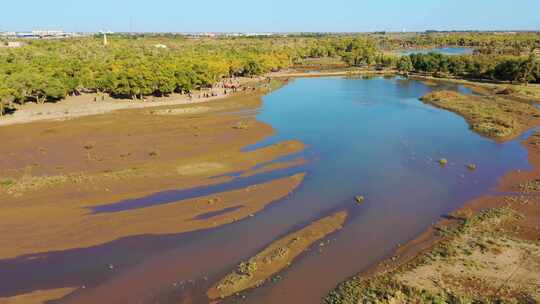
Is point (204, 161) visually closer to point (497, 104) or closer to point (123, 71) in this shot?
point (123, 71)

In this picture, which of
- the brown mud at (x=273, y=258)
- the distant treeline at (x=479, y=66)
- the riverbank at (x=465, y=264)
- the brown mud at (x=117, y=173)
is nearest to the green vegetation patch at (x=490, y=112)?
the distant treeline at (x=479, y=66)

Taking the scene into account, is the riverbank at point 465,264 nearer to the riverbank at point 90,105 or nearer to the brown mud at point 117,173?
the brown mud at point 117,173

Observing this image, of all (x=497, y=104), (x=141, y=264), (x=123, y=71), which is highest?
(x=123, y=71)

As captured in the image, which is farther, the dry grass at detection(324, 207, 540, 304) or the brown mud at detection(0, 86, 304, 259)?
the brown mud at detection(0, 86, 304, 259)

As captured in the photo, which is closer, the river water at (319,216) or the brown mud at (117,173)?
the river water at (319,216)

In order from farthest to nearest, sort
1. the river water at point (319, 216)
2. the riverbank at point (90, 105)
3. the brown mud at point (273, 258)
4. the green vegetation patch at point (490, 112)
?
1. the riverbank at point (90, 105)
2. the green vegetation patch at point (490, 112)
3. the river water at point (319, 216)
4. the brown mud at point (273, 258)

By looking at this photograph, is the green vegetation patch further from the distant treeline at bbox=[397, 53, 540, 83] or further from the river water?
the distant treeline at bbox=[397, 53, 540, 83]

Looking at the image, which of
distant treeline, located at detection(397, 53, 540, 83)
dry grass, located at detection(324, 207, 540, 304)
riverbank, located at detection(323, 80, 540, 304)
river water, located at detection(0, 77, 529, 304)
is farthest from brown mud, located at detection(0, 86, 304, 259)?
distant treeline, located at detection(397, 53, 540, 83)

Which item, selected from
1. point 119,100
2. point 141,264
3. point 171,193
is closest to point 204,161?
point 171,193
